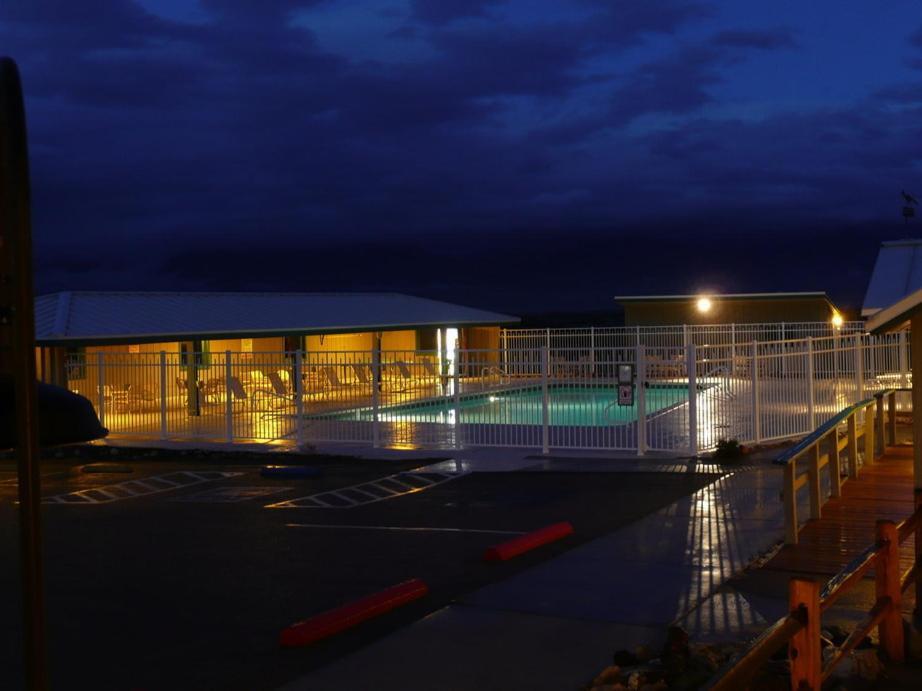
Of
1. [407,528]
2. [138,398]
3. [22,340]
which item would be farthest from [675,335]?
[22,340]

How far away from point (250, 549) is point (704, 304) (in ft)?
110

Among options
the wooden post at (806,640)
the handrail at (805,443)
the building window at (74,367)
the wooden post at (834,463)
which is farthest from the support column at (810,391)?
the building window at (74,367)

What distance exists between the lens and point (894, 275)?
25.6 metres

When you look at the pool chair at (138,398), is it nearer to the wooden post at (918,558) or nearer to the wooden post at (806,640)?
the wooden post at (918,558)

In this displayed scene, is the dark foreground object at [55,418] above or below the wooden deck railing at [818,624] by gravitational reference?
above

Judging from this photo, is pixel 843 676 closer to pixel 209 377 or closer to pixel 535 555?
pixel 535 555

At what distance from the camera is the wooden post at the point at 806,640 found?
454cm

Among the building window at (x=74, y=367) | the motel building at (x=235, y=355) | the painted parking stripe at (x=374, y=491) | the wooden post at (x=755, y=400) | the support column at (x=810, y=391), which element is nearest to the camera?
the painted parking stripe at (x=374, y=491)

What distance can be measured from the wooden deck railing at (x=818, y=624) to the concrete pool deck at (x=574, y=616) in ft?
4.23

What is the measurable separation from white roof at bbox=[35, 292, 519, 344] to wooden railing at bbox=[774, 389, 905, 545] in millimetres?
17854

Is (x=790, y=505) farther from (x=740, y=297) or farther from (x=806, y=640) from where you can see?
(x=740, y=297)

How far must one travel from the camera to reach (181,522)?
40.1ft

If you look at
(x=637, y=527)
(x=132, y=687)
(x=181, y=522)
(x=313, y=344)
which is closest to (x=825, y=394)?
(x=637, y=527)

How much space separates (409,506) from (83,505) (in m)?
4.38
